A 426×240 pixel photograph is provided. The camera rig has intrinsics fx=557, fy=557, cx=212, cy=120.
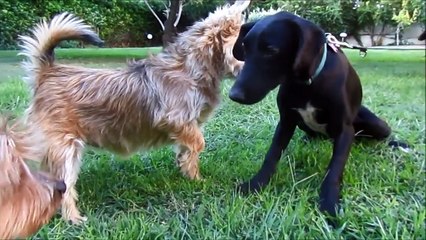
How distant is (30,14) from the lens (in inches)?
101

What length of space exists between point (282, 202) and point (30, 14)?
1.44 meters

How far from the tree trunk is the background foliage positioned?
1.3 inches

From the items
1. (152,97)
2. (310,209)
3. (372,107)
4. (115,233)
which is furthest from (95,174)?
(372,107)

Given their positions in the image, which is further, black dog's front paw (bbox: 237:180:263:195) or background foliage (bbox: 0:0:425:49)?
black dog's front paw (bbox: 237:180:263:195)

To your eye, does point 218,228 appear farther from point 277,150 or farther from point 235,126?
point 235,126

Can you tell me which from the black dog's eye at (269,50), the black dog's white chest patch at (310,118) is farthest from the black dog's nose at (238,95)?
the black dog's white chest patch at (310,118)

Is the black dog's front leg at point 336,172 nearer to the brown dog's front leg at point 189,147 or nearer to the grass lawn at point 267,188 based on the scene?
the grass lawn at point 267,188

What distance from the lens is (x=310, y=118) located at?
7.37 feet

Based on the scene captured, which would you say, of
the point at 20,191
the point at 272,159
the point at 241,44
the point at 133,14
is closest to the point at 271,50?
the point at 241,44

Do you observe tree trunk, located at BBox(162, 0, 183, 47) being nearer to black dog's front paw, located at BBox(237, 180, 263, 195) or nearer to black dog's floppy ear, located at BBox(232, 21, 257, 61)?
black dog's floppy ear, located at BBox(232, 21, 257, 61)

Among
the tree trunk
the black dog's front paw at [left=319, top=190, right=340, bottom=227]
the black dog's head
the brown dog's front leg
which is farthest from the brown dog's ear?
A: the brown dog's front leg

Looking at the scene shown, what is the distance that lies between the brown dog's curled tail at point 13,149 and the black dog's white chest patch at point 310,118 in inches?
40.4

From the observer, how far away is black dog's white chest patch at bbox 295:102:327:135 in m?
2.18

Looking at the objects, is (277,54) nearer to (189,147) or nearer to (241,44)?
(241,44)
